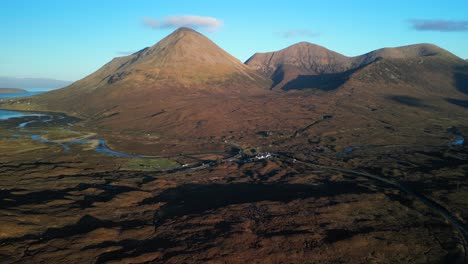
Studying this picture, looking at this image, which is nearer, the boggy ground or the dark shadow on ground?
the boggy ground

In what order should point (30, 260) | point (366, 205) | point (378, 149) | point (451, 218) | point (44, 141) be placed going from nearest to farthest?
point (30, 260) → point (451, 218) → point (366, 205) → point (378, 149) → point (44, 141)

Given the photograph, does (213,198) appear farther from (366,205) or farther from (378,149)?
(378,149)

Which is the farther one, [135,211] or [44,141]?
[44,141]

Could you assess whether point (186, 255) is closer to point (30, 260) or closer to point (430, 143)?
point (30, 260)

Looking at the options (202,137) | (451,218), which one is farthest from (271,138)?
(451,218)

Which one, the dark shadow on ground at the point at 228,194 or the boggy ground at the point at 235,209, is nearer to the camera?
the boggy ground at the point at 235,209

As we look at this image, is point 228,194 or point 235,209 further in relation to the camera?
point 228,194

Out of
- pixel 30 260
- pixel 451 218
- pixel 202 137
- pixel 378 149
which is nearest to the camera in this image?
pixel 30 260

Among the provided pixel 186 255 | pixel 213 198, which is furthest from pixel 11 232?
pixel 213 198
